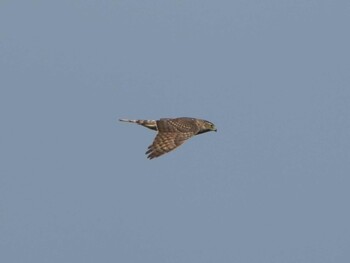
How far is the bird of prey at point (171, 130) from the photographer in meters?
41.7

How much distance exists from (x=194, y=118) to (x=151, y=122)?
117 inches

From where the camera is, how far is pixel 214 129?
162 feet

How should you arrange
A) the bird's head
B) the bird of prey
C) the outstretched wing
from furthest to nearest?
1. the bird's head
2. the bird of prey
3. the outstretched wing

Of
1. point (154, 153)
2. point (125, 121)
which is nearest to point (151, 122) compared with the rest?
point (125, 121)

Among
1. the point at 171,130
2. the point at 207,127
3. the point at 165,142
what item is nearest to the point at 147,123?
the point at 171,130

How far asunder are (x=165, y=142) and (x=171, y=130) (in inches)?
77.6

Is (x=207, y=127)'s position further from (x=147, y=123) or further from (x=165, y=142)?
(x=165, y=142)

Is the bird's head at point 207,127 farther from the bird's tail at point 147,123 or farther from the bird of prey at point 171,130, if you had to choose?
the bird's tail at point 147,123

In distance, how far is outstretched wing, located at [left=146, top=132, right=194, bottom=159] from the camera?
41.3m

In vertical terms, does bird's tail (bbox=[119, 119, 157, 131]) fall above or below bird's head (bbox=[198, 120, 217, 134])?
below

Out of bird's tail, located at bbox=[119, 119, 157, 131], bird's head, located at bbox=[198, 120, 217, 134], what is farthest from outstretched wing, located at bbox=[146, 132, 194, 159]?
bird's head, located at bbox=[198, 120, 217, 134]

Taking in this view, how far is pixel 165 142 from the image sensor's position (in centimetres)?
4241

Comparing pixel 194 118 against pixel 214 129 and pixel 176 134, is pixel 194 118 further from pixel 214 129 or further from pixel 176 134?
pixel 176 134

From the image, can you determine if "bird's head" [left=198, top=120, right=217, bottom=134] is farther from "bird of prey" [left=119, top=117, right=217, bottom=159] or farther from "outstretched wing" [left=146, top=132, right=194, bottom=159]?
"outstretched wing" [left=146, top=132, right=194, bottom=159]
